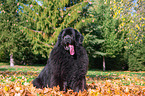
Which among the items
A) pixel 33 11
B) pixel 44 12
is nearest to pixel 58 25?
pixel 44 12

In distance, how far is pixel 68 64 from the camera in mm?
3311

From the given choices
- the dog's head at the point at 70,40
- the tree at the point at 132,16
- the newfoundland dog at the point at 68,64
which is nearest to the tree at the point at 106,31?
the tree at the point at 132,16

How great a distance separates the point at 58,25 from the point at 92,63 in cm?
A: 964

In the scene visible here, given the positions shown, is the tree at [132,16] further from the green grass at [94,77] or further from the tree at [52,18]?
the tree at [52,18]

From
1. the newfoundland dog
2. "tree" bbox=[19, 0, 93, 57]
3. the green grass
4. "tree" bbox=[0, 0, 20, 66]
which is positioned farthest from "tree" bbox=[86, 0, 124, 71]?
the newfoundland dog

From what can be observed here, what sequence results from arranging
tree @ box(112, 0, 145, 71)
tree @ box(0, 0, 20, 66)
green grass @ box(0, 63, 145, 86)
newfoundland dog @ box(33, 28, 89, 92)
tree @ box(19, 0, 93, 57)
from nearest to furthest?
newfoundland dog @ box(33, 28, 89, 92), green grass @ box(0, 63, 145, 86), tree @ box(112, 0, 145, 71), tree @ box(19, 0, 93, 57), tree @ box(0, 0, 20, 66)

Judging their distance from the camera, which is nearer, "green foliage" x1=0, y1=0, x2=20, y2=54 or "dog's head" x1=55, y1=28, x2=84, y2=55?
"dog's head" x1=55, y1=28, x2=84, y2=55

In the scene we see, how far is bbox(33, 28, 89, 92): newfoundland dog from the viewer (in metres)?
3.29

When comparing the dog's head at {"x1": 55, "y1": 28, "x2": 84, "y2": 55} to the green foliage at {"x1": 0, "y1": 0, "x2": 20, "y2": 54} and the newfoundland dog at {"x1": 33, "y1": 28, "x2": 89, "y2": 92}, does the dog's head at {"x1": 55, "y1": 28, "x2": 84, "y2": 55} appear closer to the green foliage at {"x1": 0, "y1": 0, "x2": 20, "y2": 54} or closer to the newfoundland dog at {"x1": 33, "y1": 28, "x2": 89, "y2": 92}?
the newfoundland dog at {"x1": 33, "y1": 28, "x2": 89, "y2": 92}

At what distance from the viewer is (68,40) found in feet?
10.7

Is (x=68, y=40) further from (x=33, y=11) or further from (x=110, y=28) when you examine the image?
(x=110, y=28)

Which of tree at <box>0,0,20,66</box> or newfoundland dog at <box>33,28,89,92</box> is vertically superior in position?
tree at <box>0,0,20,66</box>

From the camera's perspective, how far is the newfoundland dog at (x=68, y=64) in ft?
10.8

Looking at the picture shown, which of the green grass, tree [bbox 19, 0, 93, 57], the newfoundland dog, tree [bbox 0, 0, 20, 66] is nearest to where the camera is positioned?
the newfoundland dog
